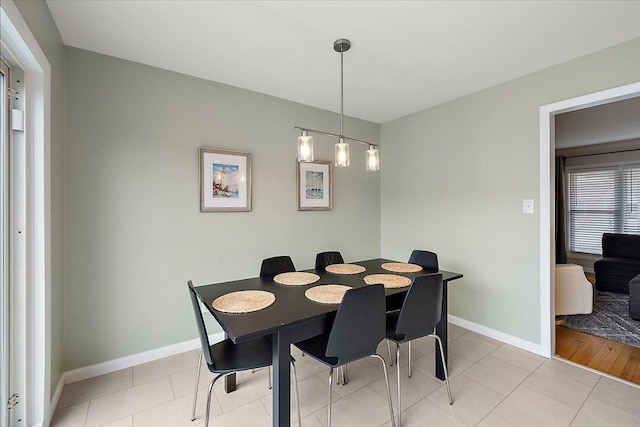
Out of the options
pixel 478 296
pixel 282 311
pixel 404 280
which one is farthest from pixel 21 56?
pixel 478 296

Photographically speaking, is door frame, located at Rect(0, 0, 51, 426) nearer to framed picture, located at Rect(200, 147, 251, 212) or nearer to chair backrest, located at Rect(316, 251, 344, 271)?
framed picture, located at Rect(200, 147, 251, 212)

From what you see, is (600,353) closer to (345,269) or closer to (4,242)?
(345,269)

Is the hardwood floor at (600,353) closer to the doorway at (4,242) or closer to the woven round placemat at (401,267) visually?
the woven round placemat at (401,267)

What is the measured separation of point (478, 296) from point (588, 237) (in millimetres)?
4360

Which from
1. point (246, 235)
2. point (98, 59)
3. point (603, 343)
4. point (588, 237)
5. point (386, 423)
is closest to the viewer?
point (386, 423)

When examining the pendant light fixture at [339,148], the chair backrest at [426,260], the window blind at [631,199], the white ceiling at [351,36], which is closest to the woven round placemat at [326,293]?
the pendant light fixture at [339,148]

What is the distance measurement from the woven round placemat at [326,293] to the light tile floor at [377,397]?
75cm

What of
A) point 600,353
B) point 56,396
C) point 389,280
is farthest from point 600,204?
point 56,396

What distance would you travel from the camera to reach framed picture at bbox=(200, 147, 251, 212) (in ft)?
8.31

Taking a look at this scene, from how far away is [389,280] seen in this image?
195cm

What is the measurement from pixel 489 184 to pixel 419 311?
1.76 meters

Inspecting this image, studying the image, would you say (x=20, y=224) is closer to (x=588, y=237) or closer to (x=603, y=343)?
(x=603, y=343)

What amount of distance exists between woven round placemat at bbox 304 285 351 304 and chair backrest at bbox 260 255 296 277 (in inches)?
22.6

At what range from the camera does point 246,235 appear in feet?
9.10
